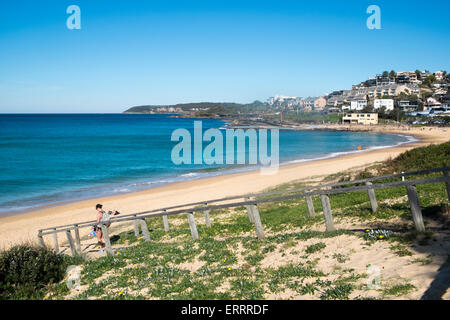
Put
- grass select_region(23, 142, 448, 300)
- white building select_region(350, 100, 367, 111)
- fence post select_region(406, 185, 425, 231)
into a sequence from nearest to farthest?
1. grass select_region(23, 142, 448, 300)
2. fence post select_region(406, 185, 425, 231)
3. white building select_region(350, 100, 367, 111)

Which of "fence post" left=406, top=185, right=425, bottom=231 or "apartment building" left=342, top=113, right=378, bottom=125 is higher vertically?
"apartment building" left=342, top=113, right=378, bottom=125

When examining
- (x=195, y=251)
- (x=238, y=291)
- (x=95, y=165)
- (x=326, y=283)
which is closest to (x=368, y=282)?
(x=326, y=283)

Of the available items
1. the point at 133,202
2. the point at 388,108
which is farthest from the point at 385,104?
the point at 133,202

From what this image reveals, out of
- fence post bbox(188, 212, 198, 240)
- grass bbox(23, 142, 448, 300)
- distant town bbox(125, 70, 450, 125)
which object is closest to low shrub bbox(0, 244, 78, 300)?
grass bbox(23, 142, 448, 300)

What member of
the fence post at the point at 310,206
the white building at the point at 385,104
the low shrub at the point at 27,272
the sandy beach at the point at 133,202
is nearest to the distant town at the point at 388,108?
the white building at the point at 385,104

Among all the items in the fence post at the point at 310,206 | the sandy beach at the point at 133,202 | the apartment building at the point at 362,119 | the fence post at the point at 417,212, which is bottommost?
the sandy beach at the point at 133,202

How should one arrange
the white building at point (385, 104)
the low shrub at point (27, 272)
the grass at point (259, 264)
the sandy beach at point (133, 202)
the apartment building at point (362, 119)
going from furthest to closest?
the white building at point (385, 104)
the apartment building at point (362, 119)
the sandy beach at point (133, 202)
the low shrub at point (27, 272)
the grass at point (259, 264)

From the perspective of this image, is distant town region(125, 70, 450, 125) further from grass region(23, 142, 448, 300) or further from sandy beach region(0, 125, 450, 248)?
grass region(23, 142, 448, 300)

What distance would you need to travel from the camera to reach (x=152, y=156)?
52812 millimetres

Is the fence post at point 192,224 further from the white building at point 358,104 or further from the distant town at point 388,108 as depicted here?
the white building at point 358,104

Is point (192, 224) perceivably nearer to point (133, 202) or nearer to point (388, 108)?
point (133, 202)

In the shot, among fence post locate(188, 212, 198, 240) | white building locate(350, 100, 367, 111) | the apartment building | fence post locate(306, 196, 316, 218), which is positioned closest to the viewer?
fence post locate(306, 196, 316, 218)

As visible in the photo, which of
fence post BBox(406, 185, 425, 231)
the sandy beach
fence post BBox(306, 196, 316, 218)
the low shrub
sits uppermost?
fence post BBox(406, 185, 425, 231)
